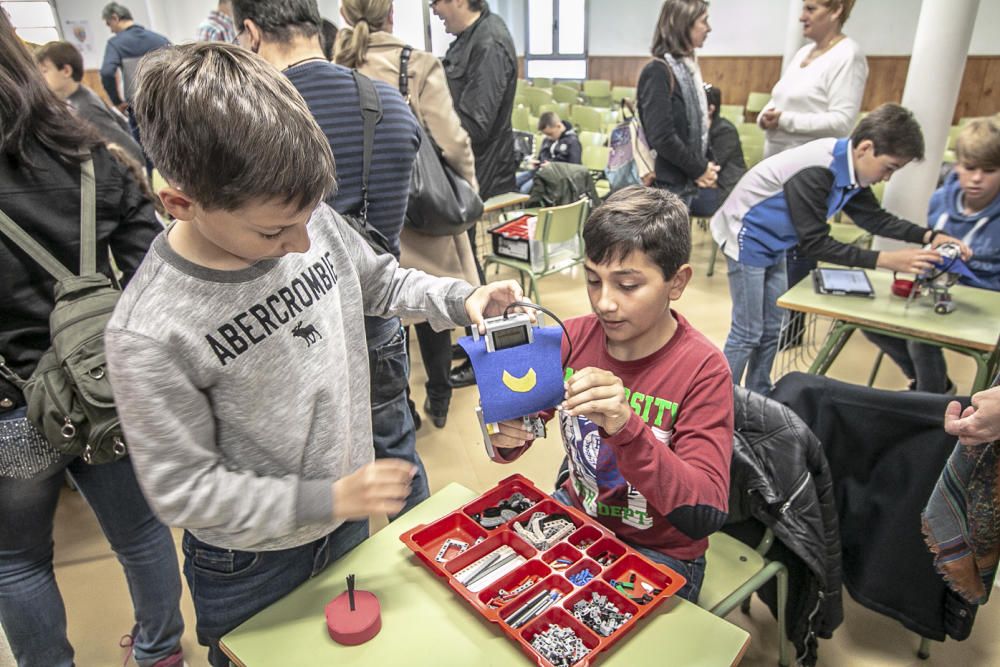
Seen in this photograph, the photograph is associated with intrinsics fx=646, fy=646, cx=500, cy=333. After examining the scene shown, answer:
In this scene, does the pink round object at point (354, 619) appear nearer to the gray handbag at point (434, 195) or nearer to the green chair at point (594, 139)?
the gray handbag at point (434, 195)

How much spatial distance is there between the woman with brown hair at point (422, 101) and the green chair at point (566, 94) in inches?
312

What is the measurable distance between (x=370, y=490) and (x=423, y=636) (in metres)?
0.30

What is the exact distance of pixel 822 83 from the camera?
10.3 ft

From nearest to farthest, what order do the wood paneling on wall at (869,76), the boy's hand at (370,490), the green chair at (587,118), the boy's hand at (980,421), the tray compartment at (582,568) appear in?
the boy's hand at (370,490), the tray compartment at (582,568), the boy's hand at (980,421), the green chair at (587,118), the wood paneling on wall at (869,76)

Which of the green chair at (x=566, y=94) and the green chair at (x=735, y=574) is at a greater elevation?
the green chair at (x=566, y=94)

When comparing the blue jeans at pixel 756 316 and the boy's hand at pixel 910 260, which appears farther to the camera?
the blue jeans at pixel 756 316

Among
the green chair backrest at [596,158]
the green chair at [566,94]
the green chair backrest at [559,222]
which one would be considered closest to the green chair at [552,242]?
the green chair backrest at [559,222]

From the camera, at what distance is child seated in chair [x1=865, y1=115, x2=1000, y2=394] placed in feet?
8.07

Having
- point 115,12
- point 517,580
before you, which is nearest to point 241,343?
point 517,580

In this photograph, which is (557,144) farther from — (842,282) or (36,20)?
(36,20)

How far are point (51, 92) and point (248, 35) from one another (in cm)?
51

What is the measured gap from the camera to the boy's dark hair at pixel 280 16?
151 centimetres

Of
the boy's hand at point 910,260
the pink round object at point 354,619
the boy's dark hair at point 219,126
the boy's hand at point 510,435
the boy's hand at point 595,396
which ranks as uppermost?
the boy's dark hair at point 219,126

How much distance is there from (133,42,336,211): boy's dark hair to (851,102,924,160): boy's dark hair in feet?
7.14
